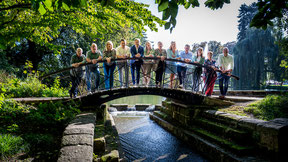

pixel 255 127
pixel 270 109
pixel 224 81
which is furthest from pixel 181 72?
pixel 255 127

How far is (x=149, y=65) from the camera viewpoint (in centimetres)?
713

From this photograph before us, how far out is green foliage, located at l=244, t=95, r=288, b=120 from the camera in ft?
17.4

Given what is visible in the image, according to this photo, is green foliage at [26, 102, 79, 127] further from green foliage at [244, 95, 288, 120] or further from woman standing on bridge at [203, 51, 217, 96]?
green foliage at [244, 95, 288, 120]

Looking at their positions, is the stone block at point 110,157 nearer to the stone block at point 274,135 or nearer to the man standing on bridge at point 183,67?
the stone block at point 274,135

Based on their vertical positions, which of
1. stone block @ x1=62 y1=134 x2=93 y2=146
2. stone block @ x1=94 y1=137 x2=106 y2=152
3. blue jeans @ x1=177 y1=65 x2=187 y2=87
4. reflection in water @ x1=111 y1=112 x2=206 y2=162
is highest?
blue jeans @ x1=177 y1=65 x2=187 y2=87

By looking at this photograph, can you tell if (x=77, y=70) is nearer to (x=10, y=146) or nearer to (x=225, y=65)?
(x=10, y=146)

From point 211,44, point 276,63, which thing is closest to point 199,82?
point 276,63

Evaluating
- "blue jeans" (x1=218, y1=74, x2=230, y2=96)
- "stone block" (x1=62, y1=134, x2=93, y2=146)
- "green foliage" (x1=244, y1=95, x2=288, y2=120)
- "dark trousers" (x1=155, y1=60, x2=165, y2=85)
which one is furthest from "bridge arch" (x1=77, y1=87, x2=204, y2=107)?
"stone block" (x1=62, y1=134, x2=93, y2=146)

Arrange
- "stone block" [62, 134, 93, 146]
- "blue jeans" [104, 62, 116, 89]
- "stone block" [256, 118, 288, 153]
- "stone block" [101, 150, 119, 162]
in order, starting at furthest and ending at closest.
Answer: "blue jeans" [104, 62, 116, 89] < "stone block" [101, 150, 119, 162] < "stone block" [256, 118, 288, 153] < "stone block" [62, 134, 93, 146]

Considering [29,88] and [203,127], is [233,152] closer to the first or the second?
[203,127]

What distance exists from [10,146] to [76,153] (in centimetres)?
122

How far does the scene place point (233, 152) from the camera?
4.54 m

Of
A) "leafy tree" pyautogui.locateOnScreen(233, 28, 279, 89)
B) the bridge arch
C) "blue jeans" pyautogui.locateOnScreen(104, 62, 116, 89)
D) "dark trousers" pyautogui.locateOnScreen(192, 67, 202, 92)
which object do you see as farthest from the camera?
"leafy tree" pyautogui.locateOnScreen(233, 28, 279, 89)

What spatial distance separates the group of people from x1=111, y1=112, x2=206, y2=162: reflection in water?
2250 mm
